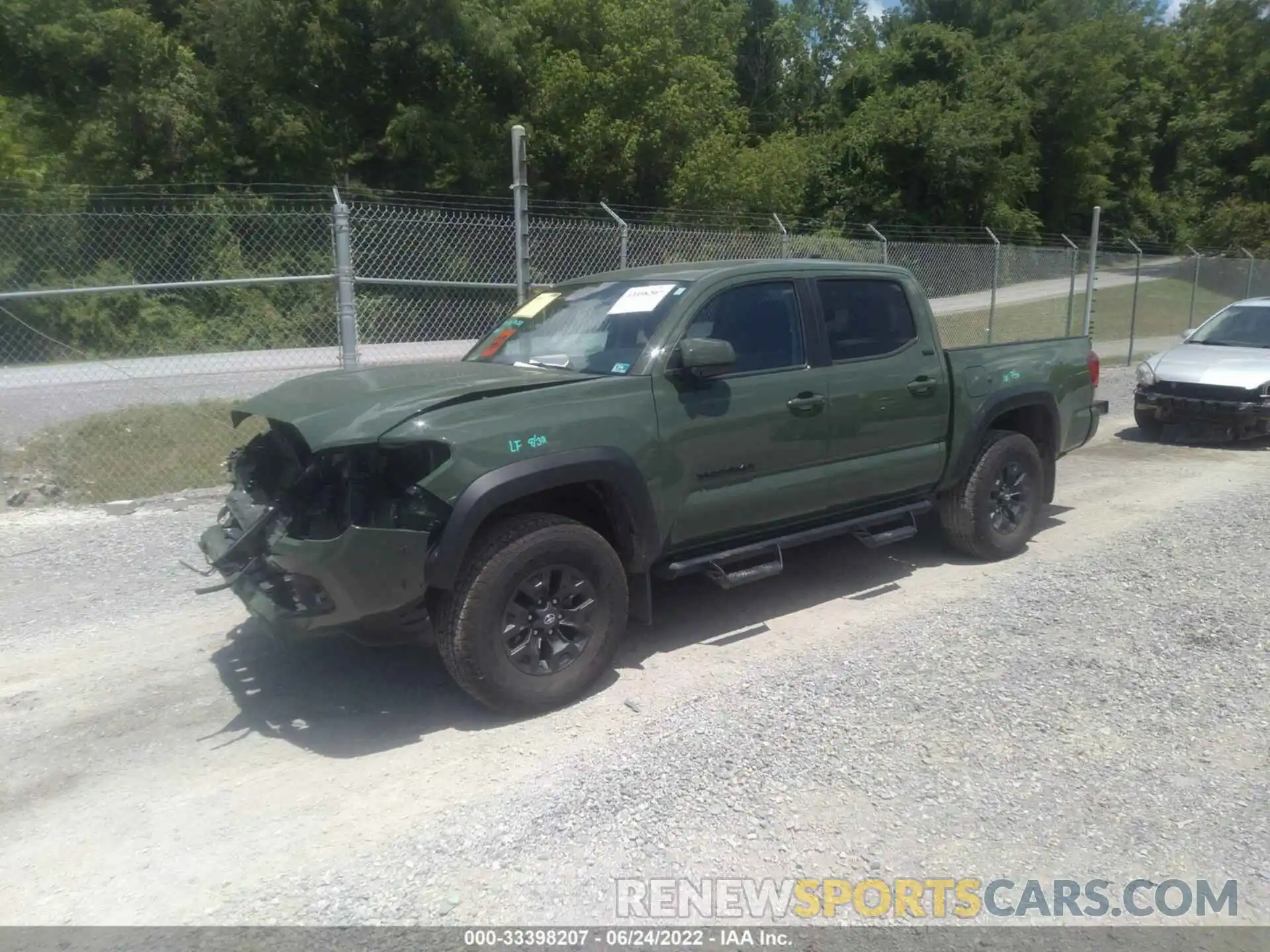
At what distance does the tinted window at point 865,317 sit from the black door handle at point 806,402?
0.33 metres

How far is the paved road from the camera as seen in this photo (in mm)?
10906

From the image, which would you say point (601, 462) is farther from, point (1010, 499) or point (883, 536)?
point (1010, 499)

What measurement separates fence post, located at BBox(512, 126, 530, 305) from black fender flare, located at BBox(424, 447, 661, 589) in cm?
402

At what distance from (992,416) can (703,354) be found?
2.58 metres

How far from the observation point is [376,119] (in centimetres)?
2345

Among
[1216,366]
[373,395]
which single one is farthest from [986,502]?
[1216,366]

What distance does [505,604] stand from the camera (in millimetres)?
4512

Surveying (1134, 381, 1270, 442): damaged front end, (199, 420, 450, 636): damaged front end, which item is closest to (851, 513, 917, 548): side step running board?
(199, 420, 450, 636): damaged front end

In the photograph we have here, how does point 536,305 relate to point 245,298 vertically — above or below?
above

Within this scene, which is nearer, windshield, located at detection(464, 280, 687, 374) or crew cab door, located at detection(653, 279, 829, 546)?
crew cab door, located at detection(653, 279, 829, 546)

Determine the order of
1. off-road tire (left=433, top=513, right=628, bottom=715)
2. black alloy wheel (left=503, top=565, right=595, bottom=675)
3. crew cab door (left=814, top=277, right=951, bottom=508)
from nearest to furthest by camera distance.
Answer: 1. off-road tire (left=433, top=513, right=628, bottom=715)
2. black alloy wheel (left=503, top=565, right=595, bottom=675)
3. crew cab door (left=814, top=277, right=951, bottom=508)

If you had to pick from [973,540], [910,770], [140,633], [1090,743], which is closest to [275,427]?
[140,633]

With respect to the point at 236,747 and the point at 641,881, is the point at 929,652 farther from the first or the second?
the point at 236,747

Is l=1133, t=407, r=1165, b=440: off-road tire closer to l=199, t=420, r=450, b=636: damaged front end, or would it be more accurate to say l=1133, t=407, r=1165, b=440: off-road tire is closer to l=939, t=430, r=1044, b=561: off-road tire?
l=939, t=430, r=1044, b=561: off-road tire
